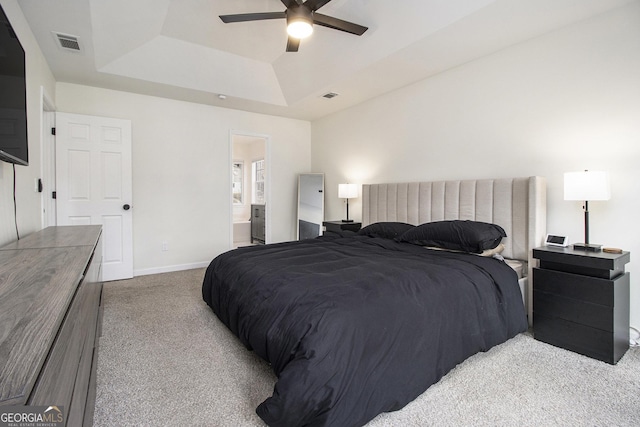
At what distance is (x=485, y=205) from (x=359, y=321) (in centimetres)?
216

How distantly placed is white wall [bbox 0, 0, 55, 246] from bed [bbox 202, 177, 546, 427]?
1446 mm

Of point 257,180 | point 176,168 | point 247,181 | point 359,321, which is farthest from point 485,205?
point 247,181

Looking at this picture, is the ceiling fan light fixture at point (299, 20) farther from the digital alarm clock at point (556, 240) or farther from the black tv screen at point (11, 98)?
the digital alarm clock at point (556, 240)

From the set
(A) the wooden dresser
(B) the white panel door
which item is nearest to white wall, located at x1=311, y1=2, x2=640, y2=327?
(A) the wooden dresser

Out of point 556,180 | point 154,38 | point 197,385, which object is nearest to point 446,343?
point 197,385

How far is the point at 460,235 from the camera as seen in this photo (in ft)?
9.05

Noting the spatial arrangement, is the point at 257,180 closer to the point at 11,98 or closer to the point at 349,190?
the point at 349,190

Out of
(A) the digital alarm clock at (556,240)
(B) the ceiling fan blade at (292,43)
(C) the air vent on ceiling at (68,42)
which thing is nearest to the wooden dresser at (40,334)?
(B) the ceiling fan blade at (292,43)

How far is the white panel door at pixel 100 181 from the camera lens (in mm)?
3752

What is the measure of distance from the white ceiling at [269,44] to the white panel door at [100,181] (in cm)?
60

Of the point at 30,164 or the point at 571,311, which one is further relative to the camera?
the point at 30,164

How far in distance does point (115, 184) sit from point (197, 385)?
10.5 ft

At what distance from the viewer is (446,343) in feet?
6.07

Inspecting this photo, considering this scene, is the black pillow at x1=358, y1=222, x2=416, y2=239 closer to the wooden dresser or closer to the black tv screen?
the wooden dresser
